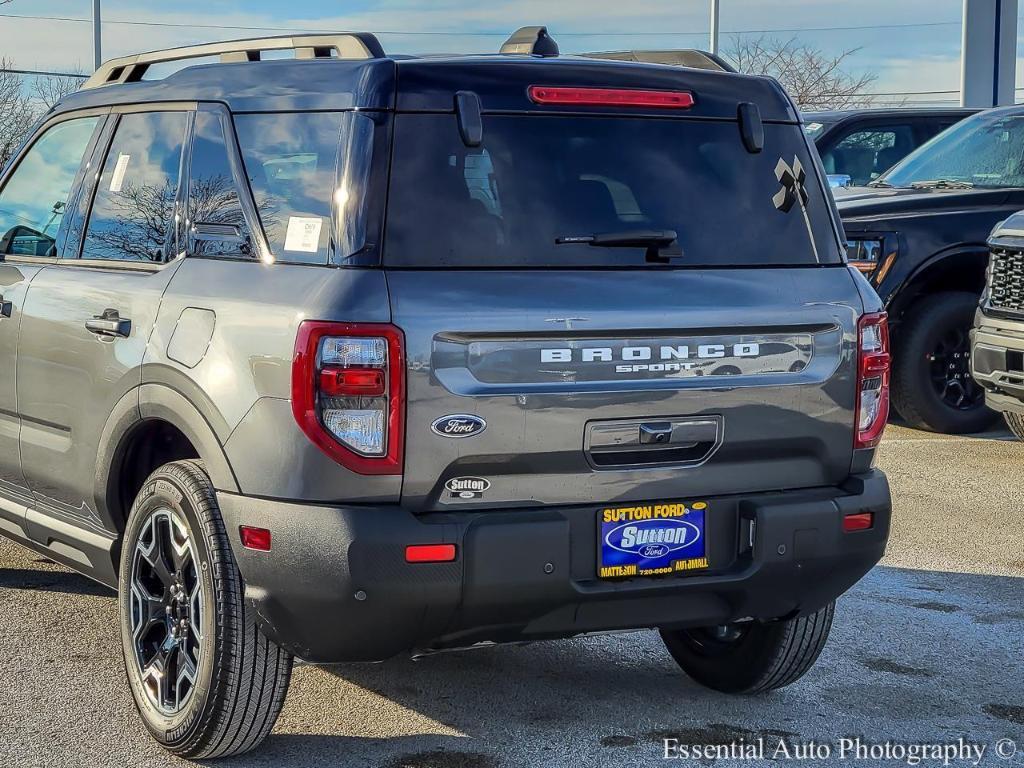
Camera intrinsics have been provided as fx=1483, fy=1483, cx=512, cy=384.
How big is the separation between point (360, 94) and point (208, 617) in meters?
1.40

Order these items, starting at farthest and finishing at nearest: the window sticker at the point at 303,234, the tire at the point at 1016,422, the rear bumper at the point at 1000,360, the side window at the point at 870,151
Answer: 1. the side window at the point at 870,151
2. the tire at the point at 1016,422
3. the rear bumper at the point at 1000,360
4. the window sticker at the point at 303,234

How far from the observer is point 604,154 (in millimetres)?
3975

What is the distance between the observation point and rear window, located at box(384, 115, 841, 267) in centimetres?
371

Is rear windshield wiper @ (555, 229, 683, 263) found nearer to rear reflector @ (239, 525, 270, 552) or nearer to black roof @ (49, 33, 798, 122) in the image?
black roof @ (49, 33, 798, 122)

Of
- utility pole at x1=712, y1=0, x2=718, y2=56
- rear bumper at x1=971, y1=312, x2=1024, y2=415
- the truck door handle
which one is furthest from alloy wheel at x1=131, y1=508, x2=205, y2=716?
utility pole at x1=712, y1=0, x2=718, y2=56

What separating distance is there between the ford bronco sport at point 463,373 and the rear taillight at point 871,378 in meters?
0.01

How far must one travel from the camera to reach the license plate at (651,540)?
3777 mm

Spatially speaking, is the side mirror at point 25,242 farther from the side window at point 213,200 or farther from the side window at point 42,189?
the side window at point 213,200

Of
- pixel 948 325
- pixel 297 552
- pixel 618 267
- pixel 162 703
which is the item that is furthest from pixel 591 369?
pixel 948 325

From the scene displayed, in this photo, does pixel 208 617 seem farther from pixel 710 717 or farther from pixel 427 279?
pixel 710 717

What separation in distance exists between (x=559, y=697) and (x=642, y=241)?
1.56 meters

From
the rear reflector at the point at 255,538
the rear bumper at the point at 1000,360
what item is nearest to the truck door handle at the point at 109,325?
the rear reflector at the point at 255,538

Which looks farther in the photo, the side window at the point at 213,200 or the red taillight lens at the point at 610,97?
the side window at the point at 213,200

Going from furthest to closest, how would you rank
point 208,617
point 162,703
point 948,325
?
point 948,325 → point 162,703 → point 208,617
